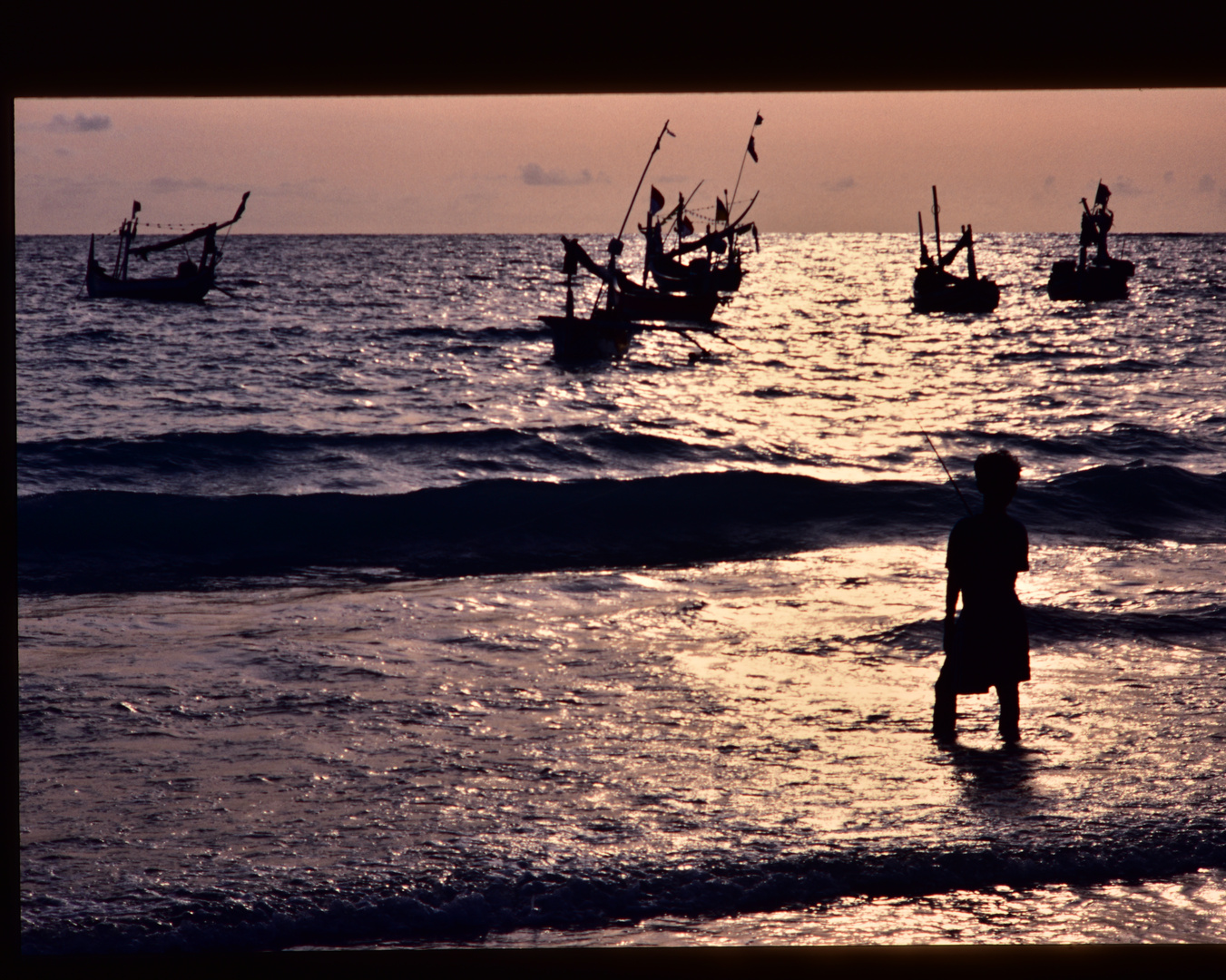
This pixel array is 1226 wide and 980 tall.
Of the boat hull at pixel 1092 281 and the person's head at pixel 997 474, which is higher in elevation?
the boat hull at pixel 1092 281

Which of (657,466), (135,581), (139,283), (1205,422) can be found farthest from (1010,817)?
(139,283)

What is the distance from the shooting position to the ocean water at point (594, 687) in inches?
158

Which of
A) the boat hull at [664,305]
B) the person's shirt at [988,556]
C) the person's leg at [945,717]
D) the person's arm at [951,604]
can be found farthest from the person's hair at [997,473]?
the boat hull at [664,305]

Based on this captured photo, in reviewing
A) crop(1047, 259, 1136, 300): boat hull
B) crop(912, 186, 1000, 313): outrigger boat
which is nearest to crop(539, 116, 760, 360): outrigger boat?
crop(912, 186, 1000, 313): outrigger boat

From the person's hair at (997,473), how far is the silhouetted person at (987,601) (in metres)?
0.03

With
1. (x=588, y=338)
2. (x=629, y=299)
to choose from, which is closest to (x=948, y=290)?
(x=629, y=299)

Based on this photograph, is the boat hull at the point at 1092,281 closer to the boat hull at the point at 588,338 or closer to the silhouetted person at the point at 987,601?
the boat hull at the point at 588,338

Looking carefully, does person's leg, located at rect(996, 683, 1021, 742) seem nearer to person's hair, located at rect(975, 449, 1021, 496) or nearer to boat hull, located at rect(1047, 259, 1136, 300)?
person's hair, located at rect(975, 449, 1021, 496)

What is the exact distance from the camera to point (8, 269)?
202cm

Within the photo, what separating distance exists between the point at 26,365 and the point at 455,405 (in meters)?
14.1

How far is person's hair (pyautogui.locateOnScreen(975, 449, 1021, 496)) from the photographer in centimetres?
495

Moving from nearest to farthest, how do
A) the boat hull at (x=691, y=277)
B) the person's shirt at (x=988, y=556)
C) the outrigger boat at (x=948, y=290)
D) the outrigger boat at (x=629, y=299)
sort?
the person's shirt at (x=988, y=556), the outrigger boat at (x=629, y=299), the boat hull at (x=691, y=277), the outrigger boat at (x=948, y=290)

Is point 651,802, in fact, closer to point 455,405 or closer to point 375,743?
point 375,743

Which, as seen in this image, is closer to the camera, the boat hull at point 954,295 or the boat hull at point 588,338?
the boat hull at point 588,338
